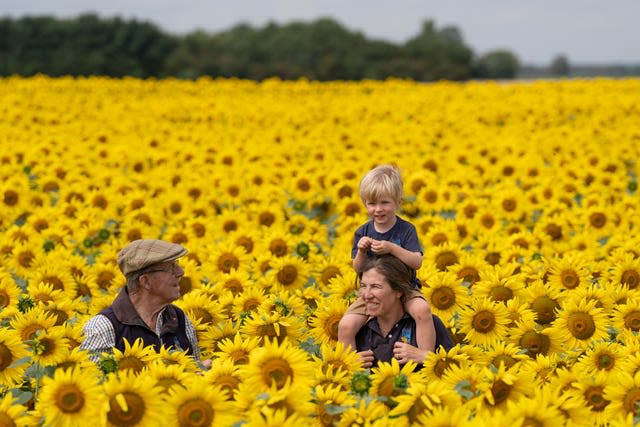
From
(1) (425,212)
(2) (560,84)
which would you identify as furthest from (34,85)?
(1) (425,212)

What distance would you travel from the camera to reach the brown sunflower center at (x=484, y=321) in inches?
238

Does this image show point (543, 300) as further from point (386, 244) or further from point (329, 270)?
point (329, 270)

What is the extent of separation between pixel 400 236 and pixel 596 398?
181 cm

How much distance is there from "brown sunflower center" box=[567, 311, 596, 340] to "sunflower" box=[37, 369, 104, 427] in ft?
11.3

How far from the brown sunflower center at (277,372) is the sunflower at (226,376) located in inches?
5.4

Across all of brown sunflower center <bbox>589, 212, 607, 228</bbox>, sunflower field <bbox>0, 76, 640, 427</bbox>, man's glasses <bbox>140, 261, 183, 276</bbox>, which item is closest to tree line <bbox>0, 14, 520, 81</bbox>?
sunflower field <bbox>0, 76, 640, 427</bbox>

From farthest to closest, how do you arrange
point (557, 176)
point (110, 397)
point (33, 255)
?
point (557, 176) → point (33, 255) → point (110, 397)

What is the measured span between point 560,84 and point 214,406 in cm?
2616

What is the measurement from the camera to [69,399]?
3.94m

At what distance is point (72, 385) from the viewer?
13.1 ft

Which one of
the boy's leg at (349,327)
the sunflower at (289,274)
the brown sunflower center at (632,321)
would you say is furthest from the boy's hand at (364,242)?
the sunflower at (289,274)

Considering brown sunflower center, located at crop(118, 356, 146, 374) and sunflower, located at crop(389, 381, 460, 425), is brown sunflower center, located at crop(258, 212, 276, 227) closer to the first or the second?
brown sunflower center, located at crop(118, 356, 146, 374)

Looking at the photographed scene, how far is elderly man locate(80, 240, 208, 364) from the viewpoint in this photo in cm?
538

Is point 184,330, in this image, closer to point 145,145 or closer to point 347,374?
point 347,374
